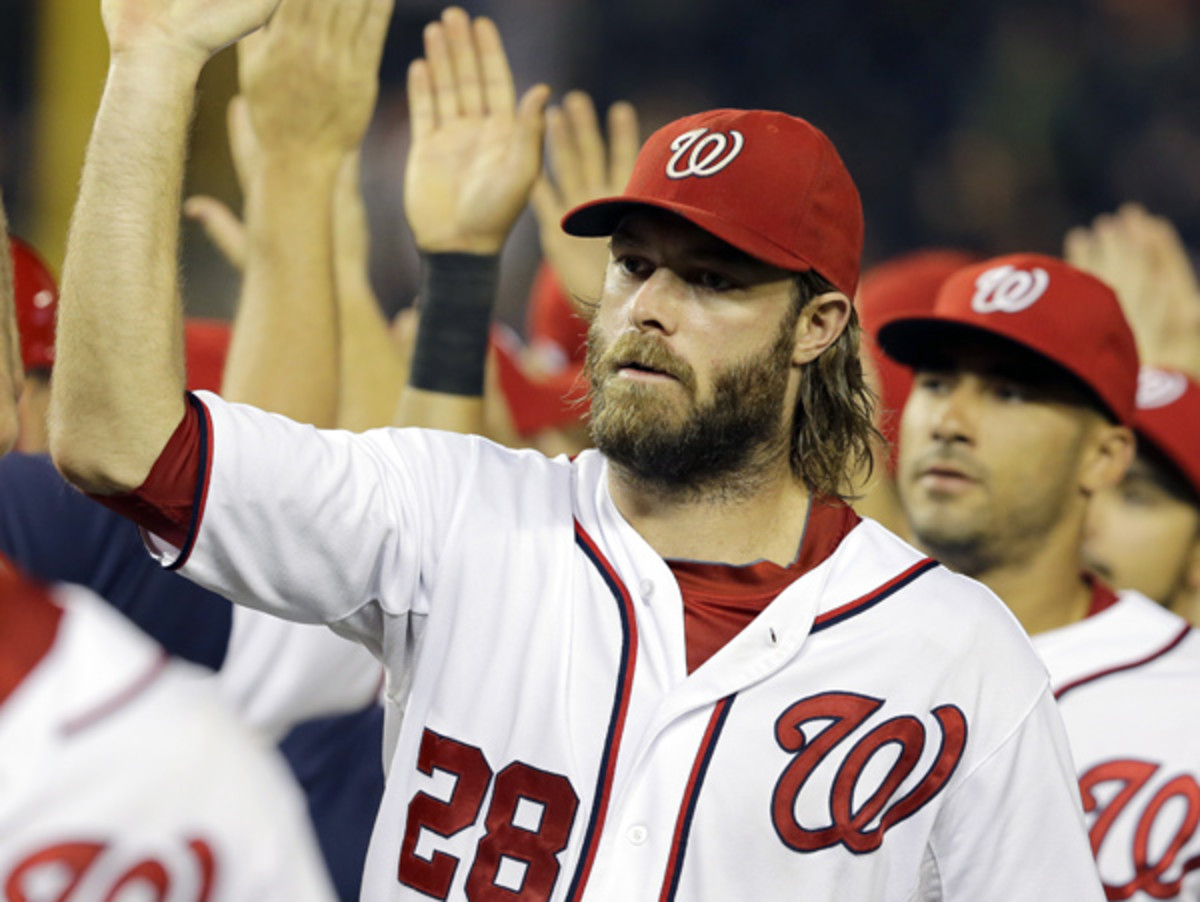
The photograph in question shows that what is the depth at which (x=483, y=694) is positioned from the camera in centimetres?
193

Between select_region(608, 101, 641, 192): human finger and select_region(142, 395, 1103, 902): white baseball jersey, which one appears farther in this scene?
select_region(608, 101, 641, 192): human finger

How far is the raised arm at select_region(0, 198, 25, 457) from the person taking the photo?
3.94 feet

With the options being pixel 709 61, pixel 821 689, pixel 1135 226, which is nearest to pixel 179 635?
pixel 821 689

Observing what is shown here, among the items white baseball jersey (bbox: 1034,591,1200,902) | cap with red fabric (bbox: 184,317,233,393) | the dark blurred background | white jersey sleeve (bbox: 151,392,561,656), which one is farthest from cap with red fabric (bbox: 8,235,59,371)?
the dark blurred background

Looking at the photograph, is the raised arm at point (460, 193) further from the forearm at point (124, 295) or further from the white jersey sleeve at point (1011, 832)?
the white jersey sleeve at point (1011, 832)

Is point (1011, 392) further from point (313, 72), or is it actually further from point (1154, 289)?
point (1154, 289)

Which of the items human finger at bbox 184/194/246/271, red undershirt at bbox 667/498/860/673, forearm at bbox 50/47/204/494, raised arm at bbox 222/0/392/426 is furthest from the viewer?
human finger at bbox 184/194/246/271

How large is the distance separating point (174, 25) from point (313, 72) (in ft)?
3.41

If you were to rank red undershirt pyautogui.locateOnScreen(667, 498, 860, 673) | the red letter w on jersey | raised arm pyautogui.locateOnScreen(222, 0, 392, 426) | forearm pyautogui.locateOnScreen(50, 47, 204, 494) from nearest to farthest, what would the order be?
1. forearm pyautogui.locateOnScreen(50, 47, 204, 494)
2. the red letter w on jersey
3. red undershirt pyautogui.locateOnScreen(667, 498, 860, 673)
4. raised arm pyautogui.locateOnScreen(222, 0, 392, 426)

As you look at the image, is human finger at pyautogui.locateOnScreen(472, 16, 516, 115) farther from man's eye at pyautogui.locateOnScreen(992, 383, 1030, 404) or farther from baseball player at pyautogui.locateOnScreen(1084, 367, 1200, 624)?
baseball player at pyautogui.locateOnScreen(1084, 367, 1200, 624)

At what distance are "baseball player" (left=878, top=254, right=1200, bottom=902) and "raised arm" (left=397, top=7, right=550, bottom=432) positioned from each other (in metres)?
0.80

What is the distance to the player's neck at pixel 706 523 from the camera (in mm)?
2100

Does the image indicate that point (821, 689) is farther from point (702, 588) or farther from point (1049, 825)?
point (1049, 825)

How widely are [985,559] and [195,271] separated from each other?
678 centimetres
